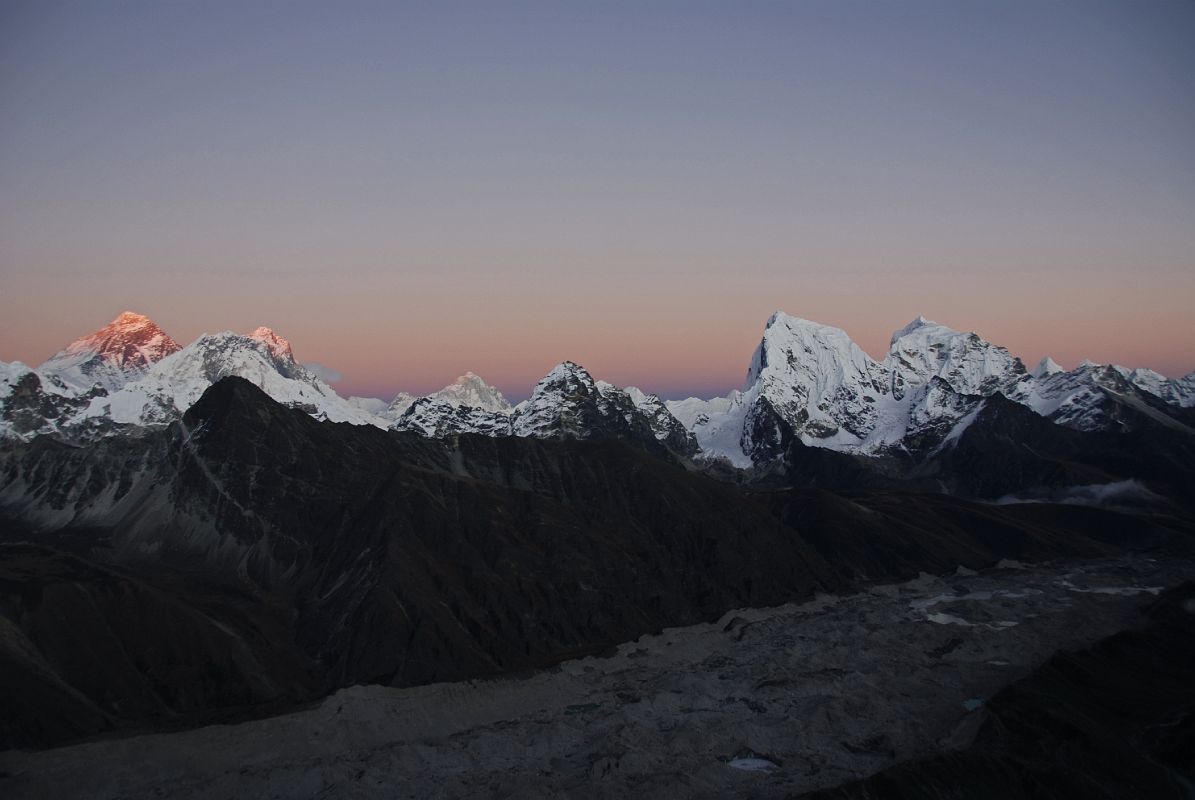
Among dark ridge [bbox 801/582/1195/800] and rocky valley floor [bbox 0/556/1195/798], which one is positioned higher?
dark ridge [bbox 801/582/1195/800]

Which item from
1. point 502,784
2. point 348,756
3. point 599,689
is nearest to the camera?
point 502,784

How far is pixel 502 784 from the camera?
4845 inches

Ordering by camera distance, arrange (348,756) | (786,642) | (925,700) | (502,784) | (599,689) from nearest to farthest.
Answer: (502,784)
(348,756)
(925,700)
(599,689)
(786,642)

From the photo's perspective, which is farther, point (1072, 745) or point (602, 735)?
point (602, 735)

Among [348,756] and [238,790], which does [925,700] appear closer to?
[348,756]

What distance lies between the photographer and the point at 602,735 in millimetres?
138750

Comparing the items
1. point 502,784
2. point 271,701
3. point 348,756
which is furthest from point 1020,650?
point 271,701

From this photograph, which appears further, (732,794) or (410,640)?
(410,640)

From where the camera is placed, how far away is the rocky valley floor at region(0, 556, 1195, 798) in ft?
410

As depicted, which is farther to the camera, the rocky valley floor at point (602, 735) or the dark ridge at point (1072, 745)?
the rocky valley floor at point (602, 735)

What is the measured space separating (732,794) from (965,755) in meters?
27.2

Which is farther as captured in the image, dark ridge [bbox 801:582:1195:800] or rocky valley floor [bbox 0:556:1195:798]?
rocky valley floor [bbox 0:556:1195:798]

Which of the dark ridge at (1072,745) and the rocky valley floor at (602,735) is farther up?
the dark ridge at (1072,745)

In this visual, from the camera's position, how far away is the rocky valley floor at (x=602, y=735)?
124875 mm
